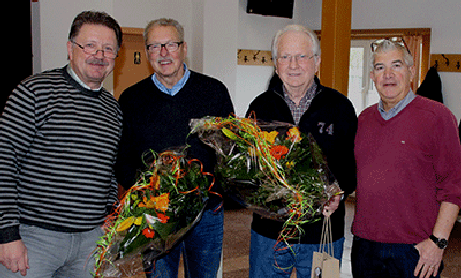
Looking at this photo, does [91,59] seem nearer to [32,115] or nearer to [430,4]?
[32,115]

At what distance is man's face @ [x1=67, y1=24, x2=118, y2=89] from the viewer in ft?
7.13

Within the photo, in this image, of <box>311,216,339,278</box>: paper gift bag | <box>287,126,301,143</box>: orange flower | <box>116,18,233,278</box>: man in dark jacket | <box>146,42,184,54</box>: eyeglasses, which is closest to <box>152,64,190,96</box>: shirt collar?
<box>116,18,233,278</box>: man in dark jacket

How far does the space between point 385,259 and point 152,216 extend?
46.0 inches

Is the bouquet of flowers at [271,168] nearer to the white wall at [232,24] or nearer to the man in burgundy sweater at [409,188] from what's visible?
the man in burgundy sweater at [409,188]

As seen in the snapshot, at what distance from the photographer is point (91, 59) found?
7.13ft

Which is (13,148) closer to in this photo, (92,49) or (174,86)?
(92,49)

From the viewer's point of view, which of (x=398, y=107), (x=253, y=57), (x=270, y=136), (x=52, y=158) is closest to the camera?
(x=270, y=136)

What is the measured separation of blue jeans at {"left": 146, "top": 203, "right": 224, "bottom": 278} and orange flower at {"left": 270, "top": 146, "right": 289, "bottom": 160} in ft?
2.41

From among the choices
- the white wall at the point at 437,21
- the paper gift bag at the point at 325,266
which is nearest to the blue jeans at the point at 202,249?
the paper gift bag at the point at 325,266

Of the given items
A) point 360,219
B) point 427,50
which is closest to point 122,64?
point 427,50

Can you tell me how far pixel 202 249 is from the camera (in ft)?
A: 7.91

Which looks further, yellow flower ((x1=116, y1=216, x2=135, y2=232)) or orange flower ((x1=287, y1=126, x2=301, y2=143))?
orange flower ((x1=287, y1=126, x2=301, y2=143))

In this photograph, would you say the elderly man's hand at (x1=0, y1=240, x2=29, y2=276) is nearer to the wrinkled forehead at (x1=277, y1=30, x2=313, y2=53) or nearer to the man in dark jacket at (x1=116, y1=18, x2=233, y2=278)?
the man in dark jacket at (x1=116, y1=18, x2=233, y2=278)

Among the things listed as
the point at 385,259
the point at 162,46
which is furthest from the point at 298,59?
the point at 385,259
